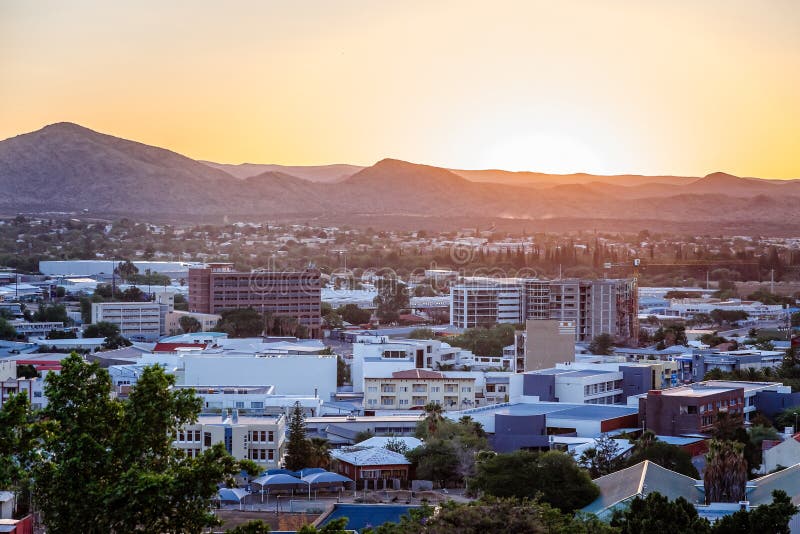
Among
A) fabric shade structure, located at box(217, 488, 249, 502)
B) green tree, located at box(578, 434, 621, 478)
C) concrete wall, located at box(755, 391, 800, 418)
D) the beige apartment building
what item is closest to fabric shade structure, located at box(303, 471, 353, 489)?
fabric shade structure, located at box(217, 488, 249, 502)

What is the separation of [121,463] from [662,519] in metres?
7.05

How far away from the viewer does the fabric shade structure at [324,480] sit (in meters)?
29.0

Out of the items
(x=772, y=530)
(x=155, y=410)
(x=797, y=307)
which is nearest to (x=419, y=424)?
(x=772, y=530)

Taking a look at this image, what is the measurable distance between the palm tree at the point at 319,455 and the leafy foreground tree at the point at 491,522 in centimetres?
1393

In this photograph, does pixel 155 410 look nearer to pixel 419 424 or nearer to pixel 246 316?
pixel 419 424

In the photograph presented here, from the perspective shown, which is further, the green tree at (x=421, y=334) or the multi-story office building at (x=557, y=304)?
the multi-story office building at (x=557, y=304)

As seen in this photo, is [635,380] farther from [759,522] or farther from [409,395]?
[759,522]

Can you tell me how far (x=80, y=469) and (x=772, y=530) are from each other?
857 centimetres

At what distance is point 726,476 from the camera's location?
869 inches

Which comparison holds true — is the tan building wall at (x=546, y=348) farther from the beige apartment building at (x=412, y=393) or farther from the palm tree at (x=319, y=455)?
the palm tree at (x=319, y=455)

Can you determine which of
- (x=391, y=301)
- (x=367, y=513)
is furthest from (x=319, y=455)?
(x=391, y=301)

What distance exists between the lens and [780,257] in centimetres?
12350

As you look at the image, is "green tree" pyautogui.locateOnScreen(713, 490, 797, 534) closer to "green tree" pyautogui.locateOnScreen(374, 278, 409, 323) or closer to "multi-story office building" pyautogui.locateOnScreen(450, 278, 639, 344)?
"multi-story office building" pyautogui.locateOnScreen(450, 278, 639, 344)

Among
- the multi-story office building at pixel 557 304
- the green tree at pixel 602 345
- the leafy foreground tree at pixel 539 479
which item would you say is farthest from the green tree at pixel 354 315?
the leafy foreground tree at pixel 539 479
